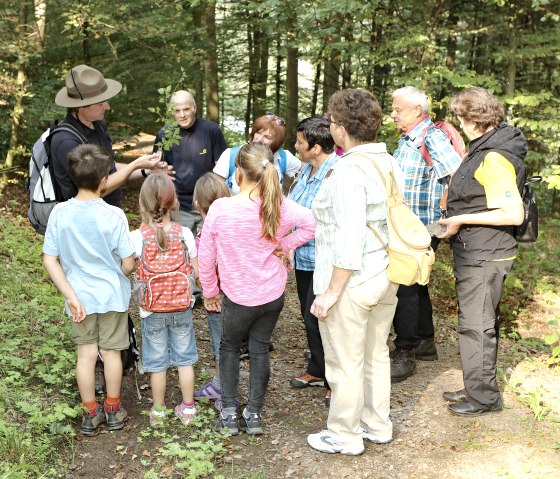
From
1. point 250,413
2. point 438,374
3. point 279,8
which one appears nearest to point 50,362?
point 250,413

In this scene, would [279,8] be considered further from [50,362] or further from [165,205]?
[50,362]

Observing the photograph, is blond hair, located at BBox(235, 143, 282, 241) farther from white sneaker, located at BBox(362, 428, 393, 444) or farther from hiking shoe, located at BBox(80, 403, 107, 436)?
hiking shoe, located at BBox(80, 403, 107, 436)

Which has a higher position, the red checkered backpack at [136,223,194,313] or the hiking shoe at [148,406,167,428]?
the red checkered backpack at [136,223,194,313]

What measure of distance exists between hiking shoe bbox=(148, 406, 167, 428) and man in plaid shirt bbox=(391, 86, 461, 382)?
2.04 meters

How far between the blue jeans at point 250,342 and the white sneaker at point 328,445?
0.47 m

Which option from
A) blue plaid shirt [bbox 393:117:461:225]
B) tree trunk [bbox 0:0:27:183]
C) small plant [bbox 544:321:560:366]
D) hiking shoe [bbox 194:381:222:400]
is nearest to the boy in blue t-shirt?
hiking shoe [bbox 194:381:222:400]

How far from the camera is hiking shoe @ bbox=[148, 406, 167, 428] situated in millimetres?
4203

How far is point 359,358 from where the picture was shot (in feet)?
12.2

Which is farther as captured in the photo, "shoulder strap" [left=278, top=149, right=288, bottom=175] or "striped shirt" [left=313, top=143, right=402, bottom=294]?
"shoulder strap" [left=278, top=149, right=288, bottom=175]

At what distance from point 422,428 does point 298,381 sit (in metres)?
1.20

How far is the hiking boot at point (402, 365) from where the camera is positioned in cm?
508

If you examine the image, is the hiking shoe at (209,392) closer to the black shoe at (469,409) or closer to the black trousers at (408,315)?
the black trousers at (408,315)

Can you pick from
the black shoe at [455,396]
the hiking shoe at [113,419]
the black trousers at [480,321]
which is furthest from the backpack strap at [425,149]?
the hiking shoe at [113,419]

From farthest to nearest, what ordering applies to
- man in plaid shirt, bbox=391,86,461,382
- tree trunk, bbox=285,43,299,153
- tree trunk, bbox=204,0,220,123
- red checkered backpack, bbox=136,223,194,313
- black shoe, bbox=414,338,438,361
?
1. tree trunk, bbox=285,43,299,153
2. tree trunk, bbox=204,0,220,123
3. black shoe, bbox=414,338,438,361
4. man in plaid shirt, bbox=391,86,461,382
5. red checkered backpack, bbox=136,223,194,313
